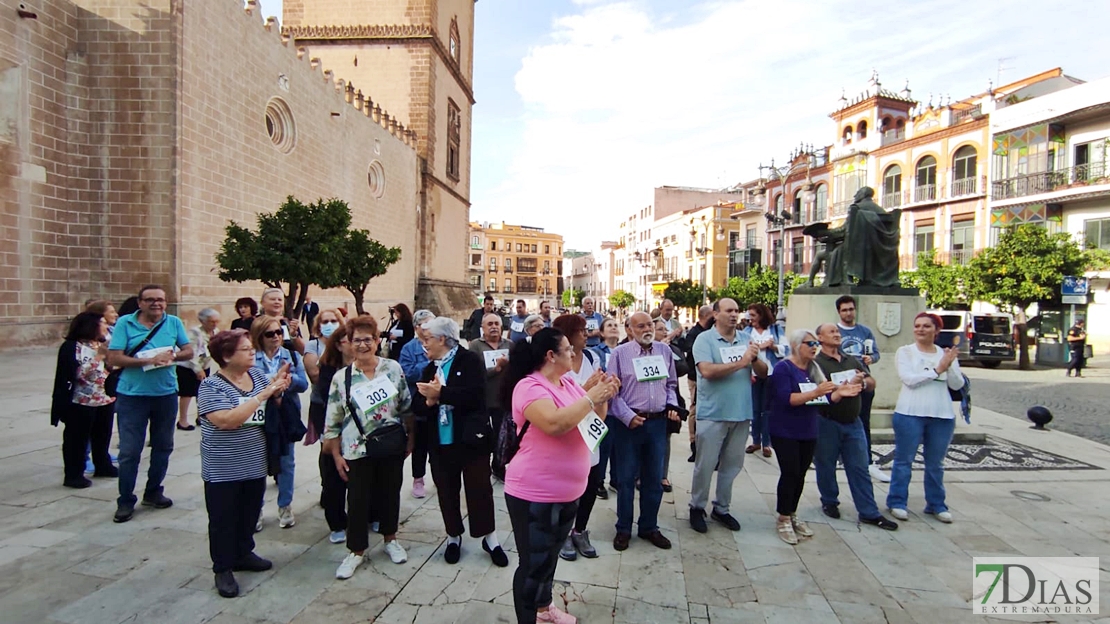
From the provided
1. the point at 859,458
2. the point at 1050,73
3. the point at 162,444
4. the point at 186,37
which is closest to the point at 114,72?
the point at 186,37

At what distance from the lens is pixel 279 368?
4.24 metres

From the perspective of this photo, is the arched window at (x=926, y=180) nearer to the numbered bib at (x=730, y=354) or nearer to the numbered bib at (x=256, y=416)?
the numbered bib at (x=730, y=354)

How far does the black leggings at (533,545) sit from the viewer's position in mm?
2865

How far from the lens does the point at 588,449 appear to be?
9.83ft

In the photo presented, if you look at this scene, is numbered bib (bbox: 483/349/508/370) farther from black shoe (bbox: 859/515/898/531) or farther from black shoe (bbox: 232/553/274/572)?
black shoe (bbox: 859/515/898/531)

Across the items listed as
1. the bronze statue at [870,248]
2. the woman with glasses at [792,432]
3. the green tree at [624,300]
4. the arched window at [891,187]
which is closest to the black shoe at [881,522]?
the woman with glasses at [792,432]

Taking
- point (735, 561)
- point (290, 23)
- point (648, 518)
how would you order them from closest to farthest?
1. point (735, 561)
2. point (648, 518)
3. point (290, 23)

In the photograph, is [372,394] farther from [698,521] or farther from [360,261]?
[360,261]

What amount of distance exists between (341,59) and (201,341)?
27406 millimetres

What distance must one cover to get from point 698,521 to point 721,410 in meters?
0.88

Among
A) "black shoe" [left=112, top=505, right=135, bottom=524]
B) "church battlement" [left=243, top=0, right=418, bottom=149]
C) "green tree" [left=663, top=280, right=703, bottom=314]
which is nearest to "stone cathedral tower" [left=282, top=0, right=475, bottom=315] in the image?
"church battlement" [left=243, top=0, right=418, bottom=149]

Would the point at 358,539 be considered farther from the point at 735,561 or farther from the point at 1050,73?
the point at 1050,73

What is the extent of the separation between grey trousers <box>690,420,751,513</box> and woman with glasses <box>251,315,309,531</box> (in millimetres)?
2984

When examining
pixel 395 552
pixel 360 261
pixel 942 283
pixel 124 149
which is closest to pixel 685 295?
pixel 942 283
